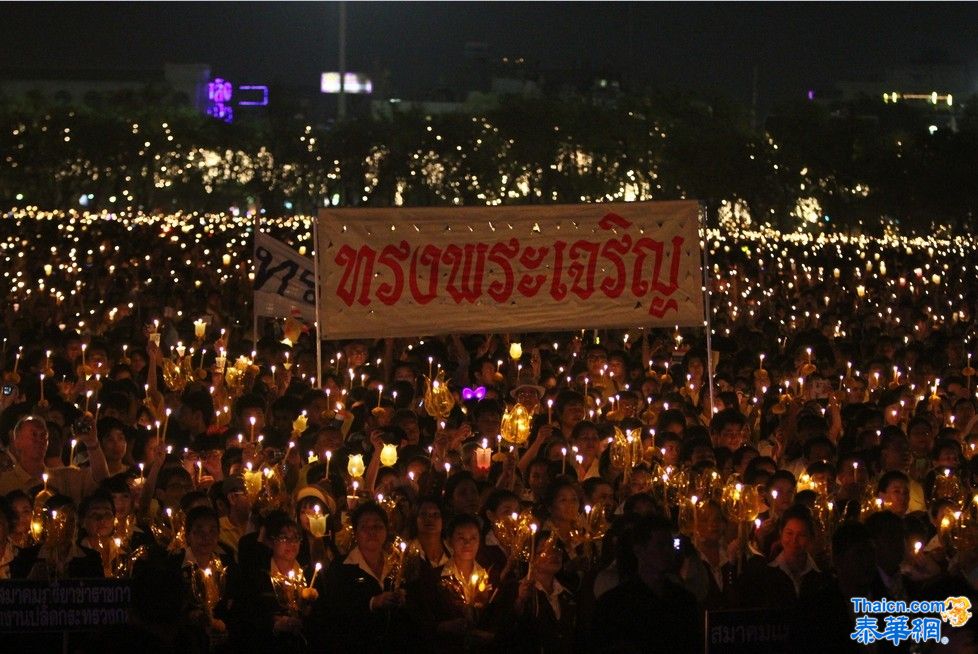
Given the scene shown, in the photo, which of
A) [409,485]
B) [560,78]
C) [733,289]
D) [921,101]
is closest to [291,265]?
[409,485]

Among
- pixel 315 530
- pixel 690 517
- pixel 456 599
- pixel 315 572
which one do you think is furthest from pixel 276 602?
pixel 690 517

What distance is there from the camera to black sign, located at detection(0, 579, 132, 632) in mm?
6203

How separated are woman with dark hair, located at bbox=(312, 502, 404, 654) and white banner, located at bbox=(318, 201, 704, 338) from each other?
15.2ft

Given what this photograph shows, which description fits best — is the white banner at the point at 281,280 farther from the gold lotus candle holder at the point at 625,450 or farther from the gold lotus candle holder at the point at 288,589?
the gold lotus candle holder at the point at 288,589

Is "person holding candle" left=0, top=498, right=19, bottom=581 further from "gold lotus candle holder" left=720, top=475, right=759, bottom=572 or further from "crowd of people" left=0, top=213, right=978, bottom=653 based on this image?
"gold lotus candle holder" left=720, top=475, right=759, bottom=572

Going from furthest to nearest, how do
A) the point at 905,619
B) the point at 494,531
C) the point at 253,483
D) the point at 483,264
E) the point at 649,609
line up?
the point at 483,264
the point at 253,483
the point at 494,531
the point at 905,619
the point at 649,609

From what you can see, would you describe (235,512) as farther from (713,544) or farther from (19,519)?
(713,544)

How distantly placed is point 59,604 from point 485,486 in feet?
10.9

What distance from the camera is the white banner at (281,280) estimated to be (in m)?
15.2

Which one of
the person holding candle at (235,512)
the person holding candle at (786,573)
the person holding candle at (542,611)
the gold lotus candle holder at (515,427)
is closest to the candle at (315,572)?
the person holding candle at (542,611)

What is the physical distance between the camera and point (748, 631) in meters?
5.86

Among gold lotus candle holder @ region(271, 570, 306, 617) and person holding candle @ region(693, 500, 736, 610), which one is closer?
gold lotus candle holder @ region(271, 570, 306, 617)

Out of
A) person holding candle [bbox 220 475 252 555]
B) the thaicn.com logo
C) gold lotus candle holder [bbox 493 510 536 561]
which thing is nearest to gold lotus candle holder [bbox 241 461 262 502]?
person holding candle [bbox 220 475 252 555]

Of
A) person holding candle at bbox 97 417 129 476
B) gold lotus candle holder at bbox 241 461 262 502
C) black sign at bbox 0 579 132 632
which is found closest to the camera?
black sign at bbox 0 579 132 632
